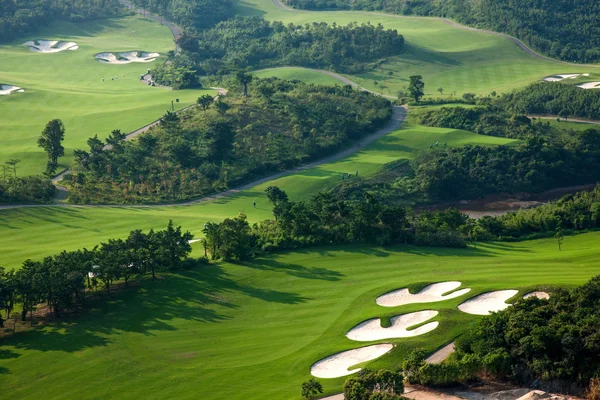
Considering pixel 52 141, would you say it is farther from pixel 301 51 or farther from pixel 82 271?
pixel 301 51

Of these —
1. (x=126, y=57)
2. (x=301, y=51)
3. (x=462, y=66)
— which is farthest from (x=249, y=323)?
(x=126, y=57)

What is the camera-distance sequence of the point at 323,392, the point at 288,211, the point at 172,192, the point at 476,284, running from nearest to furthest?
the point at 323,392 → the point at 476,284 → the point at 288,211 → the point at 172,192

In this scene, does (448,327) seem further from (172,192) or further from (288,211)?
(172,192)

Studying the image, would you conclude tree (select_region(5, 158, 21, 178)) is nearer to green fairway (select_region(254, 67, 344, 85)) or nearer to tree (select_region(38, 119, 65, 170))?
tree (select_region(38, 119, 65, 170))

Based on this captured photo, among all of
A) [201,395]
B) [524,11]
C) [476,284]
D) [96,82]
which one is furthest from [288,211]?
[524,11]

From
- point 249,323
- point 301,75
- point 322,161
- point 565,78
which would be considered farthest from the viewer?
point 301,75

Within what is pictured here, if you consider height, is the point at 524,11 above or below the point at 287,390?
above
